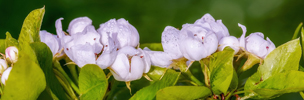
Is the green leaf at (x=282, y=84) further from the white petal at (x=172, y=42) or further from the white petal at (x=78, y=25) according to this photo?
the white petal at (x=78, y=25)

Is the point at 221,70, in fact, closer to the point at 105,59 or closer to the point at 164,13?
the point at 105,59

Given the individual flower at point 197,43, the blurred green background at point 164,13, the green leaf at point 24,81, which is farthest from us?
the blurred green background at point 164,13

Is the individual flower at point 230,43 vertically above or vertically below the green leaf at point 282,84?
above

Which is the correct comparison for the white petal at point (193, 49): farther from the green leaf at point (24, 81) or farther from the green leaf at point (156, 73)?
the green leaf at point (24, 81)

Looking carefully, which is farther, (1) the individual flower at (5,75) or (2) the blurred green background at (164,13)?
(2) the blurred green background at (164,13)

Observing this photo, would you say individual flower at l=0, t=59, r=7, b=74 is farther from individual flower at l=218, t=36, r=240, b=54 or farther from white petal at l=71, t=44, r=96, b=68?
individual flower at l=218, t=36, r=240, b=54

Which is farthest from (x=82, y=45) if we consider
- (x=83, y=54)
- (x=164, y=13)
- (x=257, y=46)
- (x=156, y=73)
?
(x=164, y=13)

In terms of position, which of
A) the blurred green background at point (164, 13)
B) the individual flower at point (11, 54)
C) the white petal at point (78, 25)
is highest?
the white petal at point (78, 25)

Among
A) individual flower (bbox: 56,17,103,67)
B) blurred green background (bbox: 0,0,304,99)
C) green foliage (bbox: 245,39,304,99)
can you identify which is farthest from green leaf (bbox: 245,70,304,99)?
blurred green background (bbox: 0,0,304,99)

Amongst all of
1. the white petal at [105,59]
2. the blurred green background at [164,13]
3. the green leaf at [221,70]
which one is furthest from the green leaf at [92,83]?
the blurred green background at [164,13]

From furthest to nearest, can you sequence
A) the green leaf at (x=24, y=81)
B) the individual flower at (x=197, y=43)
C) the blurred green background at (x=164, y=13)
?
the blurred green background at (x=164, y=13) → the individual flower at (x=197, y=43) → the green leaf at (x=24, y=81)
